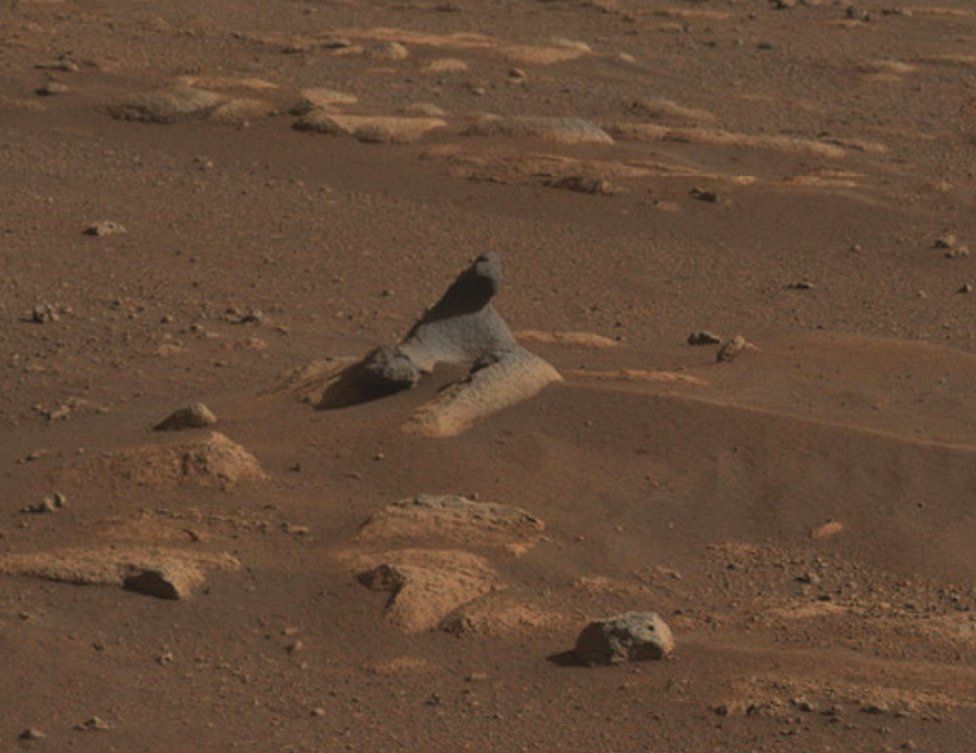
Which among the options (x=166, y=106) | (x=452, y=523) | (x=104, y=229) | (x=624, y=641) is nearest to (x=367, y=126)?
(x=166, y=106)

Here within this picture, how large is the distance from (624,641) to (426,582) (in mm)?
674

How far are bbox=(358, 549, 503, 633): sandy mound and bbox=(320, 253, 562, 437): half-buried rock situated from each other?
2.64 feet

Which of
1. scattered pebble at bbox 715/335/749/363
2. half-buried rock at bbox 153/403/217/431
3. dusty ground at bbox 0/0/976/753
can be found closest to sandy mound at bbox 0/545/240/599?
dusty ground at bbox 0/0/976/753

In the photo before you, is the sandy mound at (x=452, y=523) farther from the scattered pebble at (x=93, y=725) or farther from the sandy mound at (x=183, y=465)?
the scattered pebble at (x=93, y=725)

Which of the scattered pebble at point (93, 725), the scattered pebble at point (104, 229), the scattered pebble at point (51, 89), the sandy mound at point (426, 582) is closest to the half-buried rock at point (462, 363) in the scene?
the sandy mound at point (426, 582)

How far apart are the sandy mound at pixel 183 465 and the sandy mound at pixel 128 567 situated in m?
0.49

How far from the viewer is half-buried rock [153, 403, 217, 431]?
7.10 metres

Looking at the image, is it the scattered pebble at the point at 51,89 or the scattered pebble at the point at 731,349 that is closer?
the scattered pebble at the point at 731,349

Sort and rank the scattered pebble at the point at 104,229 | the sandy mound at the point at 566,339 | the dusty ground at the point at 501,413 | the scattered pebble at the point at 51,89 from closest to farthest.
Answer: the dusty ground at the point at 501,413
the sandy mound at the point at 566,339
the scattered pebble at the point at 104,229
the scattered pebble at the point at 51,89

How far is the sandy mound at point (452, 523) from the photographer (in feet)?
20.8

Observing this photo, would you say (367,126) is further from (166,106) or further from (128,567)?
(128,567)

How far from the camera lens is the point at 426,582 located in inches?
237

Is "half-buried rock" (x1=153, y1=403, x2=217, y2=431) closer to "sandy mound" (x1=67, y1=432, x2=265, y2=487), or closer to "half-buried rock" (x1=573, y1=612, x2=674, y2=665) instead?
"sandy mound" (x1=67, y1=432, x2=265, y2=487)

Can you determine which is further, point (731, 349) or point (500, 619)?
point (731, 349)
